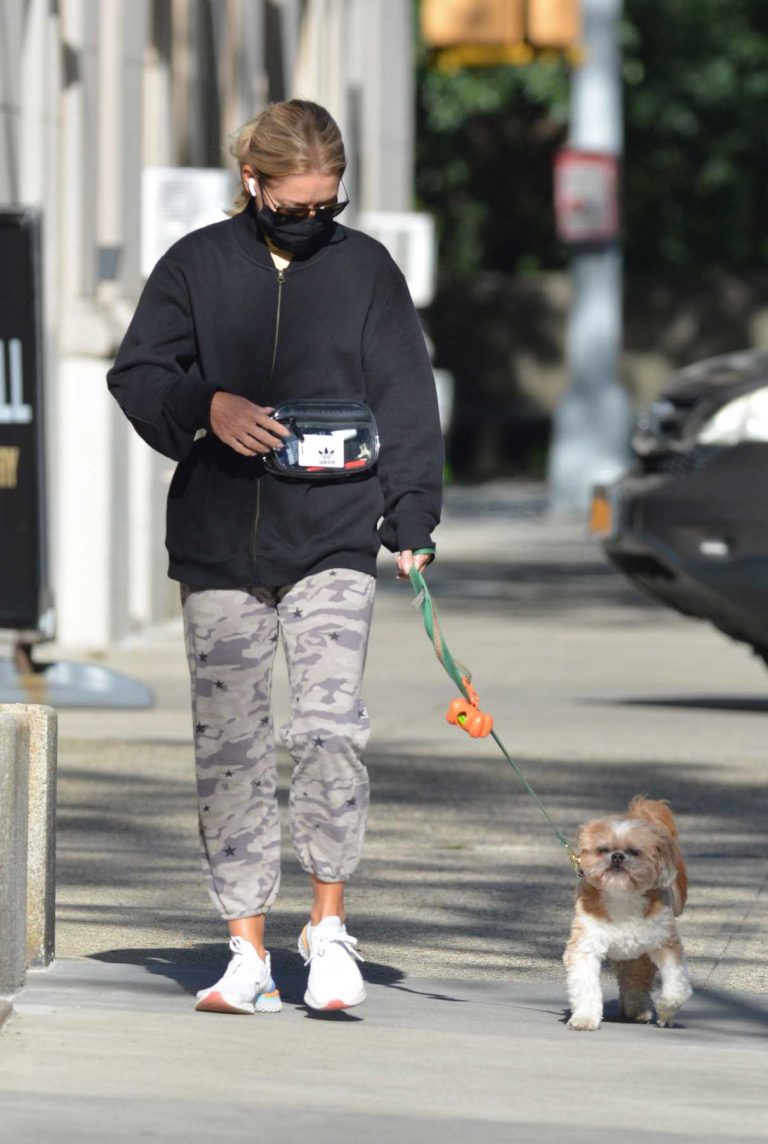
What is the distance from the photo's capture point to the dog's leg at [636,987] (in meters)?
5.80

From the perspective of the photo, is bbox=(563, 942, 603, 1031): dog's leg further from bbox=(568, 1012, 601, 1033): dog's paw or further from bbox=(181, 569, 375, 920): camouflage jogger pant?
bbox=(181, 569, 375, 920): camouflage jogger pant

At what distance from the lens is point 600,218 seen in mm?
25703

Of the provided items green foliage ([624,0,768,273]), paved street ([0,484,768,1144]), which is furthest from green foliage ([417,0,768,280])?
paved street ([0,484,768,1144])

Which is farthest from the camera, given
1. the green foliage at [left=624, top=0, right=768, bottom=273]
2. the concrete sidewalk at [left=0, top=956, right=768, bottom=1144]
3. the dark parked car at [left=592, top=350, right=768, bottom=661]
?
the green foliage at [left=624, top=0, right=768, bottom=273]

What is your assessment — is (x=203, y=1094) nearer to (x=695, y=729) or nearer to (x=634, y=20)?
(x=695, y=729)

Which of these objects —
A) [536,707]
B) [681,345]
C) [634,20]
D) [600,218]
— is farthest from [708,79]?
[536,707]

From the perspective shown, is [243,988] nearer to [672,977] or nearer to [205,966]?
[205,966]

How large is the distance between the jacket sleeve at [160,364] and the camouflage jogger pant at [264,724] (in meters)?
0.33

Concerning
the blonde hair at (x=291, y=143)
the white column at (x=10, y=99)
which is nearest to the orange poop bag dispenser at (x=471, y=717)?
the blonde hair at (x=291, y=143)

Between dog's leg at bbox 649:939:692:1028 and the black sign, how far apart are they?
548 centimetres

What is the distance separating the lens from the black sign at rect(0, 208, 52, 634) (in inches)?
425

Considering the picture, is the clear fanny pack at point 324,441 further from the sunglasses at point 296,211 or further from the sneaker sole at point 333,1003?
the sneaker sole at point 333,1003

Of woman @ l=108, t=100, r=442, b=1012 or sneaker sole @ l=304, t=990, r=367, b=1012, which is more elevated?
woman @ l=108, t=100, r=442, b=1012

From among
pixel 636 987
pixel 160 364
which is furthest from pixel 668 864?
pixel 160 364
